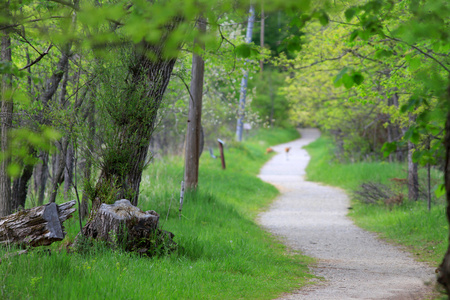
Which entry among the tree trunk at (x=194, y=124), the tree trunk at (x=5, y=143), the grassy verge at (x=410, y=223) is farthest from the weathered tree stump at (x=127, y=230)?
the tree trunk at (x=194, y=124)

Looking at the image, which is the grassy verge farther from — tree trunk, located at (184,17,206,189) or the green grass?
tree trunk, located at (184,17,206,189)

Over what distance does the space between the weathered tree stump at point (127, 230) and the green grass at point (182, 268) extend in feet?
0.61

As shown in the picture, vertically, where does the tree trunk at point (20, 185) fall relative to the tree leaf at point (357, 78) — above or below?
below

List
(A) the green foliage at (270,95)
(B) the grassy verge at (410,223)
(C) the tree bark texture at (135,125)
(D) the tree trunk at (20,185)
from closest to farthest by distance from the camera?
(C) the tree bark texture at (135,125), (B) the grassy verge at (410,223), (D) the tree trunk at (20,185), (A) the green foliage at (270,95)

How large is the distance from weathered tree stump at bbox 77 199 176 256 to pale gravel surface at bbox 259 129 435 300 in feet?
6.22

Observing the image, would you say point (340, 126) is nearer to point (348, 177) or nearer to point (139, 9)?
point (348, 177)

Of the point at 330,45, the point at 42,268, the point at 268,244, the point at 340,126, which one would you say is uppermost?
the point at 330,45

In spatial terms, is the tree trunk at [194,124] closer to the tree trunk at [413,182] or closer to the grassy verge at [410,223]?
the grassy verge at [410,223]

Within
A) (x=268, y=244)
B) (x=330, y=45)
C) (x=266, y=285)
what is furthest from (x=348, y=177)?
(x=266, y=285)

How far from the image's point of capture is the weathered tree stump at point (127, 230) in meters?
6.41

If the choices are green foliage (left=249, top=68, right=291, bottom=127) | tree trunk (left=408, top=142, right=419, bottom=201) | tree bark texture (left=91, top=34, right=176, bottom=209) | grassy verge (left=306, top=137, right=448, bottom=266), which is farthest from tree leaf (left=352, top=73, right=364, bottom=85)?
green foliage (left=249, top=68, right=291, bottom=127)

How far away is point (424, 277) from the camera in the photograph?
22.9 feet

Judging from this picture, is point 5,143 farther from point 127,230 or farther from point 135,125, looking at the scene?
point 127,230

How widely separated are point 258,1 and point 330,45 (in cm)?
1015
